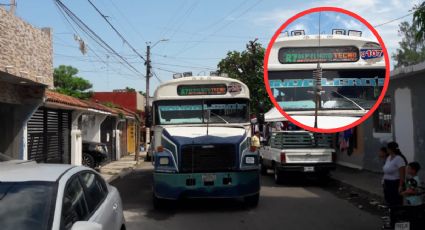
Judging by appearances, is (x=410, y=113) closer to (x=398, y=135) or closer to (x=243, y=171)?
(x=398, y=135)

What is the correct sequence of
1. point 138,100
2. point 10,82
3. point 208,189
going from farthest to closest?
point 138,100
point 10,82
point 208,189

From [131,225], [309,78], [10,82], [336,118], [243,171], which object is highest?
[10,82]

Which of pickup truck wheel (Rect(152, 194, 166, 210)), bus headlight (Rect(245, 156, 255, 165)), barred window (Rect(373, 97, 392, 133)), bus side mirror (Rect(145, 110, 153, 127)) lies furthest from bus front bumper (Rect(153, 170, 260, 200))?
barred window (Rect(373, 97, 392, 133))

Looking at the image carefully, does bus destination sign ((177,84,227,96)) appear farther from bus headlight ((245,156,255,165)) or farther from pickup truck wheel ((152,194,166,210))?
pickup truck wheel ((152,194,166,210))

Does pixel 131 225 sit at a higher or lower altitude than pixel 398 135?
lower

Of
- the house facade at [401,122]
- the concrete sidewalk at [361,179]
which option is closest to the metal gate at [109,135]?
the concrete sidewalk at [361,179]

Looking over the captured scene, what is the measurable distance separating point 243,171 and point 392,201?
3303mm

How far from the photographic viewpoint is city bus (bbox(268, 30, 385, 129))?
4098mm

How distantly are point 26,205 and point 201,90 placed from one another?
8633mm

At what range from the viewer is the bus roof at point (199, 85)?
42.1 ft

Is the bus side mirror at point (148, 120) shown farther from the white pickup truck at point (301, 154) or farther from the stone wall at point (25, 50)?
the white pickup truck at point (301, 154)

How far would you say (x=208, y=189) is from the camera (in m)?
11.4

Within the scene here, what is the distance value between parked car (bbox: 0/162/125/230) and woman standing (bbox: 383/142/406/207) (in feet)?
17.7

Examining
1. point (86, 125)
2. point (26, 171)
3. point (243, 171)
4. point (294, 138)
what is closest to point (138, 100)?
point (86, 125)
